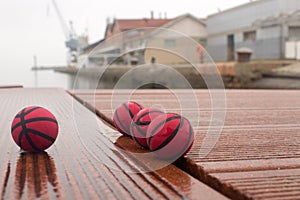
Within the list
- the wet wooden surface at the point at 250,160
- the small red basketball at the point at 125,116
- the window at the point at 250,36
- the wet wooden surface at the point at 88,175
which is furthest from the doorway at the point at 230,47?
the wet wooden surface at the point at 88,175

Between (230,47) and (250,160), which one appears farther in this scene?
(230,47)

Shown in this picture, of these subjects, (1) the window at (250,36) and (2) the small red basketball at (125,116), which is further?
(1) the window at (250,36)

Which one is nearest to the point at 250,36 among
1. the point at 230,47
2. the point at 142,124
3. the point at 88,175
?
the point at 230,47

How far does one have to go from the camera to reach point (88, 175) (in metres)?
1.19

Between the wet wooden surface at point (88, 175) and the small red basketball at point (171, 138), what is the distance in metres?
0.06

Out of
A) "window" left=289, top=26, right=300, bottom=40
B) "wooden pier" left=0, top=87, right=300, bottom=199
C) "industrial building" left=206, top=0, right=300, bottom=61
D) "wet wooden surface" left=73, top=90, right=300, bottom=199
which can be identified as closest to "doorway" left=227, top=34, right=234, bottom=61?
"industrial building" left=206, top=0, right=300, bottom=61

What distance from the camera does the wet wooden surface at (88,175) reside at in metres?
1.01

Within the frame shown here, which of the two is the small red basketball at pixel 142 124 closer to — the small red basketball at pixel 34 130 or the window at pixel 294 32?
the small red basketball at pixel 34 130

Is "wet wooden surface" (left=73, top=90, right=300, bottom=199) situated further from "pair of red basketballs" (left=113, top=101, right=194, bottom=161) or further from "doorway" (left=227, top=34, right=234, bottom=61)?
"doorway" (left=227, top=34, right=234, bottom=61)

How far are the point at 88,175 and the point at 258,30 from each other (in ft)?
73.9

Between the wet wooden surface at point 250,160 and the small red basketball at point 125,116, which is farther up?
the small red basketball at point 125,116

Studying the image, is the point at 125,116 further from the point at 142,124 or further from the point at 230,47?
the point at 230,47

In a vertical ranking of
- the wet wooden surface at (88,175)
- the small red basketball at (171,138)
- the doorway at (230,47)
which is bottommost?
the wet wooden surface at (88,175)

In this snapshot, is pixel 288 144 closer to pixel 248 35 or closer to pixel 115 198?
pixel 115 198
